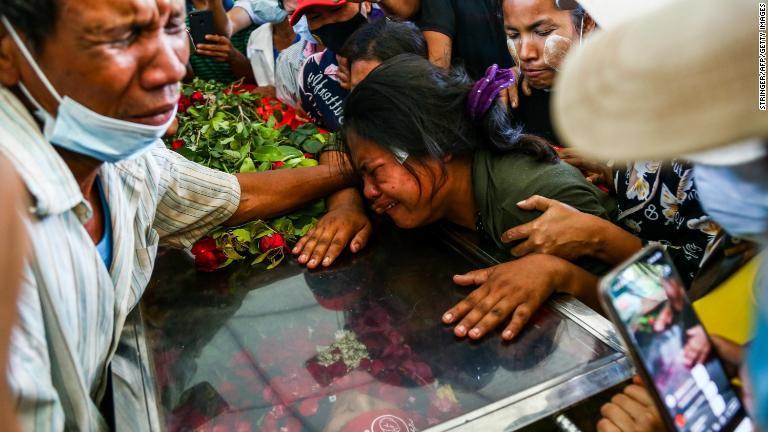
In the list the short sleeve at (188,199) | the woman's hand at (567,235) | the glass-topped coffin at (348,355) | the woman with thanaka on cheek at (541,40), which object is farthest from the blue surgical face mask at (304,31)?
the woman's hand at (567,235)

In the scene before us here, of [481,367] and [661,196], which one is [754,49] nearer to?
[481,367]

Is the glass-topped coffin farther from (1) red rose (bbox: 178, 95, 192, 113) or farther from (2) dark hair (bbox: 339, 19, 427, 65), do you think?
(1) red rose (bbox: 178, 95, 192, 113)

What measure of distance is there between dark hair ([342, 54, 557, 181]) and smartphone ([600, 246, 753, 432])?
0.82m

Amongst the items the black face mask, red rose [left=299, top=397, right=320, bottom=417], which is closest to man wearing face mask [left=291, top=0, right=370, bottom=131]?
the black face mask

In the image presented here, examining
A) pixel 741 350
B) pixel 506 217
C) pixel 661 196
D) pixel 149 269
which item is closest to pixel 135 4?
pixel 149 269

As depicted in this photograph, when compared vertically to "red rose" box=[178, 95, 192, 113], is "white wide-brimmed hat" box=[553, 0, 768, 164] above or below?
above

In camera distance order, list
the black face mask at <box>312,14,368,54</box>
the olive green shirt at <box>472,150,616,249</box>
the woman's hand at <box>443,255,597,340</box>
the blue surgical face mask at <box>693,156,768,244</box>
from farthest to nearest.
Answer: the black face mask at <box>312,14,368,54</box> < the olive green shirt at <box>472,150,616,249</box> < the woman's hand at <box>443,255,597,340</box> < the blue surgical face mask at <box>693,156,768,244</box>

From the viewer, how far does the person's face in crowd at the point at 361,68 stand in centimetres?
235

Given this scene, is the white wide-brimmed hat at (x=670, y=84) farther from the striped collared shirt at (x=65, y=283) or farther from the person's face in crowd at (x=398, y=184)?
the person's face in crowd at (x=398, y=184)

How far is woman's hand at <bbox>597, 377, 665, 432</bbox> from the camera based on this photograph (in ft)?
3.50

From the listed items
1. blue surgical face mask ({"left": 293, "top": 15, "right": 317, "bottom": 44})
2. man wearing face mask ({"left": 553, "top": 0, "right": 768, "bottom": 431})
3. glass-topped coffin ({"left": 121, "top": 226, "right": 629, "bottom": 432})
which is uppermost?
man wearing face mask ({"left": 553, "top": 0, "right": 768, "bottom": 431})

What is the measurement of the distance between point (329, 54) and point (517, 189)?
1565mm

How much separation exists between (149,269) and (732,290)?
135 cm

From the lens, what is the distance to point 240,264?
1723 millimetres
